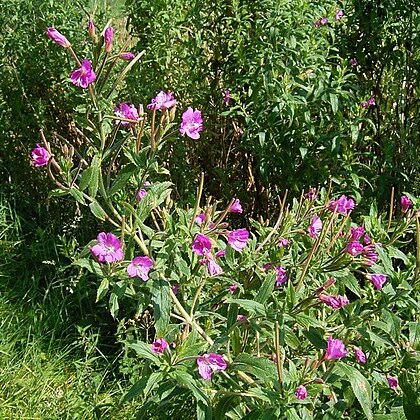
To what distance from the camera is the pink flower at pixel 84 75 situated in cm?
167

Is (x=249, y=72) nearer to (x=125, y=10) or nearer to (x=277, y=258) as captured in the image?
(x=125, y=10)

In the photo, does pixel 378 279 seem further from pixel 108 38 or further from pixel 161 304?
pixel 108 38

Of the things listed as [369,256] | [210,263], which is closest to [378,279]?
[369,256]

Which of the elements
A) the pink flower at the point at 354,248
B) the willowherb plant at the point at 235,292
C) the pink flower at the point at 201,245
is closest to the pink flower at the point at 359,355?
the willowherb plant at the point at 235,292

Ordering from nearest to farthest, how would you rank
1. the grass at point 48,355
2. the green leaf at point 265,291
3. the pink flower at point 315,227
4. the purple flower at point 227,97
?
the green leaf at point 265,291 → the pink flower at point 315,227 → the grass at point 48,355 → the purple flower at point 227,97

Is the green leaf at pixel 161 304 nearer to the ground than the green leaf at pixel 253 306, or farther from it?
nearer to the ground

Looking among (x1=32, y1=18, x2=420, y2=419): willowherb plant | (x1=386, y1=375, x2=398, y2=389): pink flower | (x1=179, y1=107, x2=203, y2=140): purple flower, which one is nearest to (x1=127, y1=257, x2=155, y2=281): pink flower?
(x1=32, y1=18, x2=420, y2=419): willowherb plant

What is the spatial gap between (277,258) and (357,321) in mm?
264

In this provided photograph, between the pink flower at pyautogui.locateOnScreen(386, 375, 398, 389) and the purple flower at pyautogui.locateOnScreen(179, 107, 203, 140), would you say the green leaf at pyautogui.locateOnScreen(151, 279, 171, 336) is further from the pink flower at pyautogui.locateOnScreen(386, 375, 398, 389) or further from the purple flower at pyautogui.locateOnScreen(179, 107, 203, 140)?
the pink flower at pyautogui.locateOnScreen(386, 375, 398, 389)

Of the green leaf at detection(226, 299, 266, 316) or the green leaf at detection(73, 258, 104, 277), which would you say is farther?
the green leaf at detection(73, 258, 104, 277)

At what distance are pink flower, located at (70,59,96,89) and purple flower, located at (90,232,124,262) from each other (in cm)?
33

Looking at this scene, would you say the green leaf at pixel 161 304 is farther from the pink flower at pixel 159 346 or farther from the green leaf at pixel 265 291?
the green leaf at pixel 265 291

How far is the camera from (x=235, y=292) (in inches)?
80.1

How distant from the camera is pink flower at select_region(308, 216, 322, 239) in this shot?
200cm
